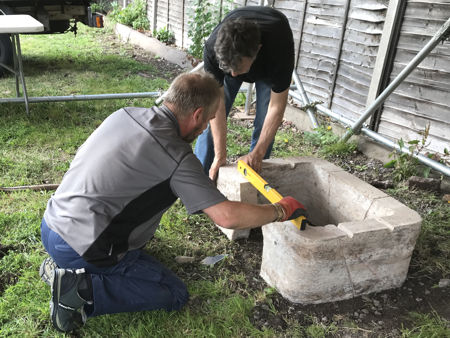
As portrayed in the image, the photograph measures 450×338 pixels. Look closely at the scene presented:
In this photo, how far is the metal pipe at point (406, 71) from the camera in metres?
3.37

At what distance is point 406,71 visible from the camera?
3709mm

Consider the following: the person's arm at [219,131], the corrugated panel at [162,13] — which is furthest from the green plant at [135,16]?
the person's arm at [219,131]

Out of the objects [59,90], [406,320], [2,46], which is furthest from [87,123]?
[406,320]

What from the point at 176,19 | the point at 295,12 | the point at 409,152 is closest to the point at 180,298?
the point at 409,152

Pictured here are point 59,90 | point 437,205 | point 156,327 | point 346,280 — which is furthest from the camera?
point 59,90

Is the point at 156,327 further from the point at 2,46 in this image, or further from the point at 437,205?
the point at 2,46

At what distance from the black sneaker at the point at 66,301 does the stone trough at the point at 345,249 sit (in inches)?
43.0

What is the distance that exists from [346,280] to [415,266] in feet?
2.26

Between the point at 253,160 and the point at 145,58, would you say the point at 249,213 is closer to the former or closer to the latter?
the point at 253,160

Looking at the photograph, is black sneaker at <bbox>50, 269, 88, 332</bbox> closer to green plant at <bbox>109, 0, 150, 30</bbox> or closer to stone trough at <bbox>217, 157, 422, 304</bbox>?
stone trough at <bbox>217, 157, 422, 304</bbox>

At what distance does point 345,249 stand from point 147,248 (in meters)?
1.36

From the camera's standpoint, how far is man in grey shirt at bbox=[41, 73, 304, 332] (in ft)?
6.48

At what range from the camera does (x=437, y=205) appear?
11.8ft

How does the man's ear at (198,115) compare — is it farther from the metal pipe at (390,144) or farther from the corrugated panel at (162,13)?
the corrugated panel at (162,13)
